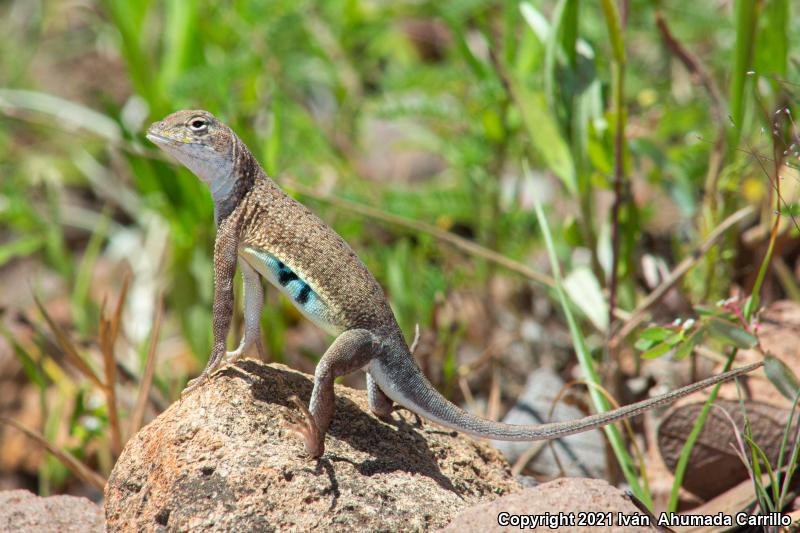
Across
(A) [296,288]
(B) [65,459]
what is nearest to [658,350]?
(A) [296,288]

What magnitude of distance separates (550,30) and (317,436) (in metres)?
2.88

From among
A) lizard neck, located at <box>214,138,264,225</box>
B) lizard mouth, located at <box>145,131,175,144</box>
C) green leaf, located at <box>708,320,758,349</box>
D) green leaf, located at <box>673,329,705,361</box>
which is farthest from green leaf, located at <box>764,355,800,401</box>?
lizard mouth, located at <box>145,131,175,144</box>

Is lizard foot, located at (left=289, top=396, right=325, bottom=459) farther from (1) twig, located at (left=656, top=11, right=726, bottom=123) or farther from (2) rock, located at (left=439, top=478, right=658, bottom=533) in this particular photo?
(1) twig, located at (left=656, top=11, right=726, bottom=123)

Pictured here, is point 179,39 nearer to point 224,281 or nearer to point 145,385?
point 145,385

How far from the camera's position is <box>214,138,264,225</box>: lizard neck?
3971mm

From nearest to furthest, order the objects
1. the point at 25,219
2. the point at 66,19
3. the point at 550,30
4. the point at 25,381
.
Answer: the point at 550,30 < the point at 25,219 < the point at 25,381 < the point at 66,19

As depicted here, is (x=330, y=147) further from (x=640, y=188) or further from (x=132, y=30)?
(x=640, y=188)

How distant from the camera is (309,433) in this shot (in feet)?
11.2

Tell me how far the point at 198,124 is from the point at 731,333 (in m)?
2.49

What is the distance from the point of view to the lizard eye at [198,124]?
12.9 ft

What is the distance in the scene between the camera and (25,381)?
27.4 ft

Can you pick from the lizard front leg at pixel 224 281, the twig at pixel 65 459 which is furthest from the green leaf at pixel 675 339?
the twig at pixel 65 459

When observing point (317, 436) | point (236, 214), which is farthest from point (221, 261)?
point (317, 436)

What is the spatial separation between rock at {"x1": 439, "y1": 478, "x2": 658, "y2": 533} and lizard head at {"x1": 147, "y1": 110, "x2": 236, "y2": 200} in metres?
1.77
